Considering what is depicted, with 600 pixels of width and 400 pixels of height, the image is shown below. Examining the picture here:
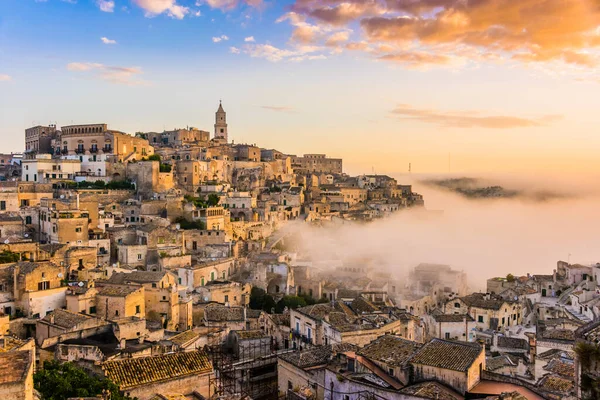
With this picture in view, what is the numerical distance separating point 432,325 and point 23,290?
58.0ft

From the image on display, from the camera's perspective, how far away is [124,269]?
93.6 feet

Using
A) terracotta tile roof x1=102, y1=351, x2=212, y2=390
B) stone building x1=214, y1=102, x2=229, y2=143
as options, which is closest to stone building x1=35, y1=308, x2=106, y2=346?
terracotta tile roof x1=102, y1=351, x2=212, y2=390

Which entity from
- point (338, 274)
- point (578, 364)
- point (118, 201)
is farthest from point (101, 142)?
point (578, 364)

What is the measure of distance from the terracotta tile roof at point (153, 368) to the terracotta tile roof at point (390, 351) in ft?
14.9

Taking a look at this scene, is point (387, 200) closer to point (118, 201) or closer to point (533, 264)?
point (533, 264)

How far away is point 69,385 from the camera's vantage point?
12094 mm

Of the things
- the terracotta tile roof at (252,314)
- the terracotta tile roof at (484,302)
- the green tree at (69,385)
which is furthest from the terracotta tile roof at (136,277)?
the terracotta tile roof at (484,302)

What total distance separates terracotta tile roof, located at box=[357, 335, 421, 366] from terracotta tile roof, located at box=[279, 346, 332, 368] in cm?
151

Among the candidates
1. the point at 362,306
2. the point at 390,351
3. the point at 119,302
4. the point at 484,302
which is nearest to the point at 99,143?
the point at 119,302

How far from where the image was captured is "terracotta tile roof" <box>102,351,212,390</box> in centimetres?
1356

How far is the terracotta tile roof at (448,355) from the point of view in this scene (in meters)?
13.8

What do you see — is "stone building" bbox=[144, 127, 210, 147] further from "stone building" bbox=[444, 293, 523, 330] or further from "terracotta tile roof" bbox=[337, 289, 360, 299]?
"stone building" bbox=[444, 293, 523, 330]

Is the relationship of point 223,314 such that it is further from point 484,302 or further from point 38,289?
point 484,302

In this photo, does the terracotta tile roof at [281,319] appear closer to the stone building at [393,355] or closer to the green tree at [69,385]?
the stone building at [393,355]
